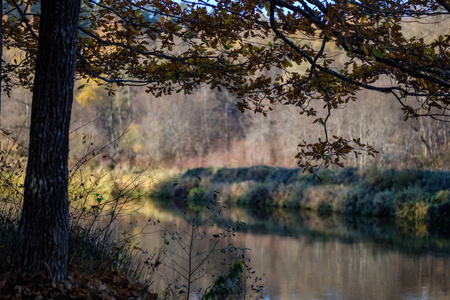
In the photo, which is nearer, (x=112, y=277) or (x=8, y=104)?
(x=112, y=277)

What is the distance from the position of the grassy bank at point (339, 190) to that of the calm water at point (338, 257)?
118 cm

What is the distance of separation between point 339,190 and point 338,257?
7.94 m

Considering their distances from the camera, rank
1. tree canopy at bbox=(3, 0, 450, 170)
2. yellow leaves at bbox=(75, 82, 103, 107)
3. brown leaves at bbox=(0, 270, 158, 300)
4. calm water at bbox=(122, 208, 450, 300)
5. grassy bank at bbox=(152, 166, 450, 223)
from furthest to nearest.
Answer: yellow leaves at bbox=(75, 82, 103, 107) → grassy bank at bbox=(152, 166, 450, 223) → calm water at bbox=(122, 208, 450, 300) → tree canopy at bbox=(3, 0, 450, 170) → brown leaves at bbox=(0, 270, 158, 300)

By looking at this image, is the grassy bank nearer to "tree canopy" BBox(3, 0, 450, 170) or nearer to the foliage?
the foliage

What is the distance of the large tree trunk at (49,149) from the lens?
4363mm

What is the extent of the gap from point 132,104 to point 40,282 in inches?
1362

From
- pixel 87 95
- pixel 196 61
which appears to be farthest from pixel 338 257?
pixel 87 95

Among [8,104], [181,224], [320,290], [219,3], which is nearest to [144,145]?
[8,104]

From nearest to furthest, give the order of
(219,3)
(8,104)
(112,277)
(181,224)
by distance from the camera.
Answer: (112,277) < (219,3) < (181,224) < (8,104)

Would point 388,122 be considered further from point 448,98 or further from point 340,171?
point 448,98

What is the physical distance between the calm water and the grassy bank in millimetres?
1183

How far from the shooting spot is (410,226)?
1662 cm

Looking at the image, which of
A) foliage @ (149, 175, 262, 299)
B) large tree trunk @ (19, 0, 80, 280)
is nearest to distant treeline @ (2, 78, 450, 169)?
foliage @ (149, 175, 262, 299)

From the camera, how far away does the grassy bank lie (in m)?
17.6
